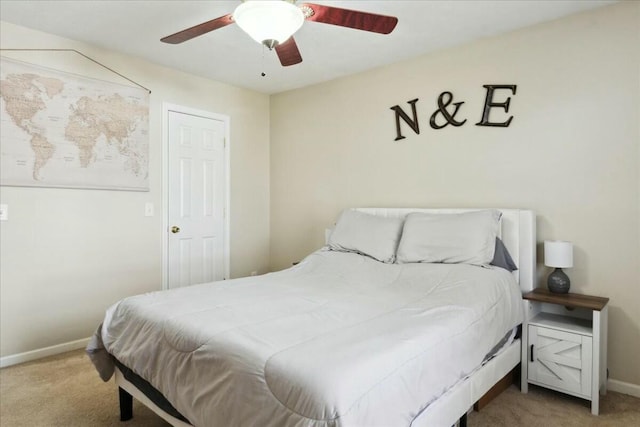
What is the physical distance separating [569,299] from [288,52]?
2.25m

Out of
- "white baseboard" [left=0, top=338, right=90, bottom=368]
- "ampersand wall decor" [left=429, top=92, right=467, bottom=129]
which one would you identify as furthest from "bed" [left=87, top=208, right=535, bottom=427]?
"white baseboard" [left=0, top=338, right=90, bottom=368]

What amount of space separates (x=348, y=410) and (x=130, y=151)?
3054 millimetres

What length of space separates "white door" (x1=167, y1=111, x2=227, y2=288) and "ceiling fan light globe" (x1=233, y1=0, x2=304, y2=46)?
211cm

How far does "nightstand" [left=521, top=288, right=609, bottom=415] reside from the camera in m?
2.15

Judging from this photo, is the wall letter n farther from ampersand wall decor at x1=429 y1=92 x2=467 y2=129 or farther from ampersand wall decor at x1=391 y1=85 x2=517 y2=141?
ampersand wall decor at x1=429 y1=92 x2=467 y2=129

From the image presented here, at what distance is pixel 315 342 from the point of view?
1.39 meters

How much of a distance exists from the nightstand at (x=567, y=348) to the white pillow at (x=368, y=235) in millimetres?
920

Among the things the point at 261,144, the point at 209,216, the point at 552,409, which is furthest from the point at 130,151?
the point at 552,409

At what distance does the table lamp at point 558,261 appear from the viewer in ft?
7.91

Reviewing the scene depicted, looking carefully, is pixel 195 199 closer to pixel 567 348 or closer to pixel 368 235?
pixel 368 235

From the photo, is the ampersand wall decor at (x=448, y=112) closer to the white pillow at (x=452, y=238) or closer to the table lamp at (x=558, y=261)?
the white pillow at (x=452, y=238)

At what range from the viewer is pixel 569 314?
2.60 m

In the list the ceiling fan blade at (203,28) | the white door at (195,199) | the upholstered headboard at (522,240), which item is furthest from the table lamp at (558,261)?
the white door at (195,199)

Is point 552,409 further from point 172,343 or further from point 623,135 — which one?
point 172,343
